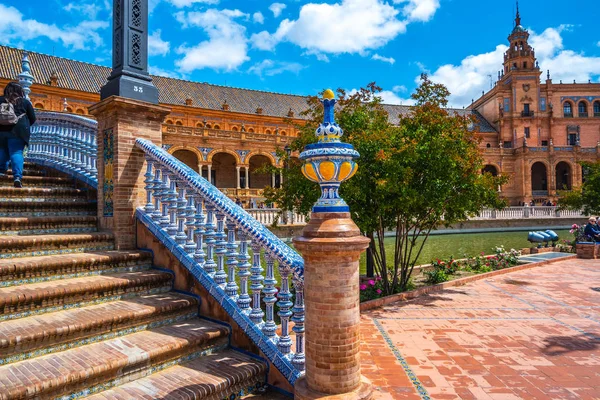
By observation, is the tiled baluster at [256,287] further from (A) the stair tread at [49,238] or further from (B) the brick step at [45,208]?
(B) the brick step at [45,208]

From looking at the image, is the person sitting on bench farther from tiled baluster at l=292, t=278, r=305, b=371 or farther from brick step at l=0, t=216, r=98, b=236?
brick step at l=0, t=216, r=98, b=236

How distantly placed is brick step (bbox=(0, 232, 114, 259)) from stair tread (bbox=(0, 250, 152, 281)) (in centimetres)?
10

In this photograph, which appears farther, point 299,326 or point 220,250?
point 220,250

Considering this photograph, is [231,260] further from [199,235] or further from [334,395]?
[334,395]

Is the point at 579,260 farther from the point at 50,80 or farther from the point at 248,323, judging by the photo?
the point at 50,80

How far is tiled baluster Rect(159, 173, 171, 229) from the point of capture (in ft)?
16.0

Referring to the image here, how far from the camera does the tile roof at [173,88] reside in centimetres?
3612

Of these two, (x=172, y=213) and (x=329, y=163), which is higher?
(x=329, y=163)

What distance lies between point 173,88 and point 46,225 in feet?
143

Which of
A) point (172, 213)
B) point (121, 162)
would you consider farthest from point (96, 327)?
point (121, 162)

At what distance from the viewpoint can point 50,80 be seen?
116ft

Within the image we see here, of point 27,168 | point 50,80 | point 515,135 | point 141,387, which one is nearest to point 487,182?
point 141,387

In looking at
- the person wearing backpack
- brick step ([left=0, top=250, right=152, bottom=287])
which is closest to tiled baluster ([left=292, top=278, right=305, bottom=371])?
brick step ([left=0, top=250, right=152, bottom=287])

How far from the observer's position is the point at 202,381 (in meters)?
3.17
